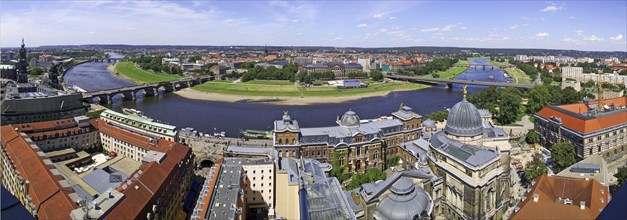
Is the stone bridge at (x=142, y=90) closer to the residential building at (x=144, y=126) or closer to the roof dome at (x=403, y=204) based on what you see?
the residential building at (x=144, y=126)

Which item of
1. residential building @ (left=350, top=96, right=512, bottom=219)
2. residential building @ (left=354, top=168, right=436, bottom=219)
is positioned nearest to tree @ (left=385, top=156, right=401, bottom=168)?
residential building @ (left=350, top=96, right=512, bottom=219)

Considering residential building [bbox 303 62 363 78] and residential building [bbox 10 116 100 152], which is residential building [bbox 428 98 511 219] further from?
residential building [bbox 303 62 363 78]

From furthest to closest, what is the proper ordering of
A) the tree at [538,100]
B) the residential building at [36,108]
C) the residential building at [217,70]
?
the residential building at [217,70] → the tree at [538,100] → the residential building at [36,108]

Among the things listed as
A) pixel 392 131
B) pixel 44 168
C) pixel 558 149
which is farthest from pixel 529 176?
pixel 44 168

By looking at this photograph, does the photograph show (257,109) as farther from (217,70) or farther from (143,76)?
(143,76)

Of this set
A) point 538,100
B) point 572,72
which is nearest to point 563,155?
point 538,100

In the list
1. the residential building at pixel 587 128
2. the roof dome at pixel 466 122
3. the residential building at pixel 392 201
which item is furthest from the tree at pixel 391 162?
the residential building at pixel 587 128
